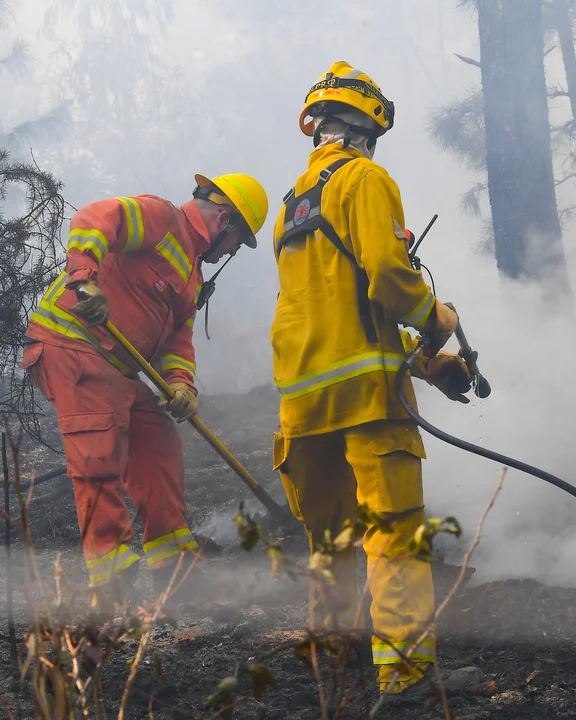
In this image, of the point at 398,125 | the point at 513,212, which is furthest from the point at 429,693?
the point at 398,125

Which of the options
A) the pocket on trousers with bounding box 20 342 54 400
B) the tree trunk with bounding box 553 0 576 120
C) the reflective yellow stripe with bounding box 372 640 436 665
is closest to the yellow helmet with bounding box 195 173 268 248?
the pocket on trousers with bounding box 20 342 54 400

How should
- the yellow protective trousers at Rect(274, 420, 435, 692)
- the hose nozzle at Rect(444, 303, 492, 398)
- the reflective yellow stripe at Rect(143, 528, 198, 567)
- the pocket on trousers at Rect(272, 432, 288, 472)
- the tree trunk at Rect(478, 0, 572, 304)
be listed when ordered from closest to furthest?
1. the yellow protective trousers at Rect(274, 420, 435, 692)
2. the pocket on trousers at Rect(272, 432, 288, 472)
3. the hose nozzle at Rect(444, 303, 492, 398)
4. the reflective yellow stripe at Rect(143, 528, 198, 567)
5. the tree trunk at Rect(478, 0, 572, 304)

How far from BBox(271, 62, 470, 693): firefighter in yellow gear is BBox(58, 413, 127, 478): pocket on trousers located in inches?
33.1

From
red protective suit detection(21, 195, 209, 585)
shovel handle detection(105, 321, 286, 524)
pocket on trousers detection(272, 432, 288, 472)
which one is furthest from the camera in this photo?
shovel handle detection(105, 321, 286, 524)

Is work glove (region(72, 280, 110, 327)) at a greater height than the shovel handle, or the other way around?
work glove (region(72, 280, 110, 327))

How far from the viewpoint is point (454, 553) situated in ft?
13.9

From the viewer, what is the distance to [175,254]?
3.86 meters

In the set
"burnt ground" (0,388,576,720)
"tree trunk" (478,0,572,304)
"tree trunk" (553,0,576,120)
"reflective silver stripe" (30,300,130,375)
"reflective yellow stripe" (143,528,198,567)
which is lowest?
"burnt ground" (0,388,576,720)

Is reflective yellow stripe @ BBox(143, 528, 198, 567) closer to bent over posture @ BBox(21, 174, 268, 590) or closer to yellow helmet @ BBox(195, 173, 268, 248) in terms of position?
bent over posture @ BBox(21, 174, 268, 590)

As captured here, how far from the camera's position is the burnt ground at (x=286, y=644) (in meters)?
2.39

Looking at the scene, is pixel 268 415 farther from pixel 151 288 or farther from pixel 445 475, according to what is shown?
pixel 151 288

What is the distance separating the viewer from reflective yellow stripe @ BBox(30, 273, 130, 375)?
3633mm

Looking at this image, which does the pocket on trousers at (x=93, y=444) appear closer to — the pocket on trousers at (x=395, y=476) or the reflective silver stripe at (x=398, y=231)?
the pocket on trousers at (x=395, y=476)

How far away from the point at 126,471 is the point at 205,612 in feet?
2.39
